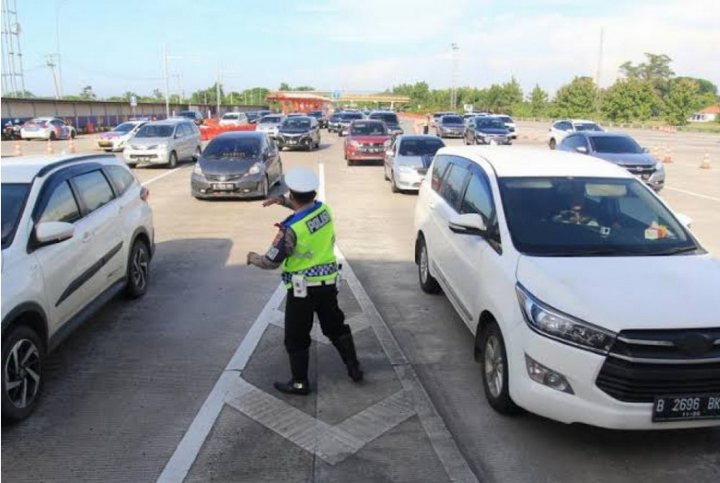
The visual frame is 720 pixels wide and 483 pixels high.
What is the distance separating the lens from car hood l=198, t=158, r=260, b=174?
47.0ft

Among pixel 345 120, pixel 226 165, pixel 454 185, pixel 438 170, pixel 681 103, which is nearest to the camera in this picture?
pixel 454 185

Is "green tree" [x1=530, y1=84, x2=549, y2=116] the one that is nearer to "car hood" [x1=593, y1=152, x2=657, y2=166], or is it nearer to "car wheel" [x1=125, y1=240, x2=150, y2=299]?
"car hood" [x1=593, y1=152, x2=657, y2=166]

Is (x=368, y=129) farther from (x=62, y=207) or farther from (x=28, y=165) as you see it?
(x=62, y=207)

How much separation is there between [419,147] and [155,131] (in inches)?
418

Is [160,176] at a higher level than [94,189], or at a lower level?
lower

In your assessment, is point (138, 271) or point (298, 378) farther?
point (138, 271)

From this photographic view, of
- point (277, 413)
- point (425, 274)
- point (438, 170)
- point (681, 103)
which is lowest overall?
point (277, 413)

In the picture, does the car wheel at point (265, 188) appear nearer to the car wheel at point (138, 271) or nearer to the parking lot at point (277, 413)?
the parking lot at point (277, 413)

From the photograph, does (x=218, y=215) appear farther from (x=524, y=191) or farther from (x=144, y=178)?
(x=524, y=191)

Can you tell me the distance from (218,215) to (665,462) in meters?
10.3

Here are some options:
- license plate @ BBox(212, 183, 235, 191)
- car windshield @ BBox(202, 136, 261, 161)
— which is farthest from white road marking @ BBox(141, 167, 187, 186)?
license plate @ BBox(212, 183, 235, 191)

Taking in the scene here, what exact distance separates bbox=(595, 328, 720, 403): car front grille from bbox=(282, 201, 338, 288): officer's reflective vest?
2.04 meters

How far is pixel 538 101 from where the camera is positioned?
100000 millimetres

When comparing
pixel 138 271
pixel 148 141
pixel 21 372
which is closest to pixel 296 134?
pixel 148 141
